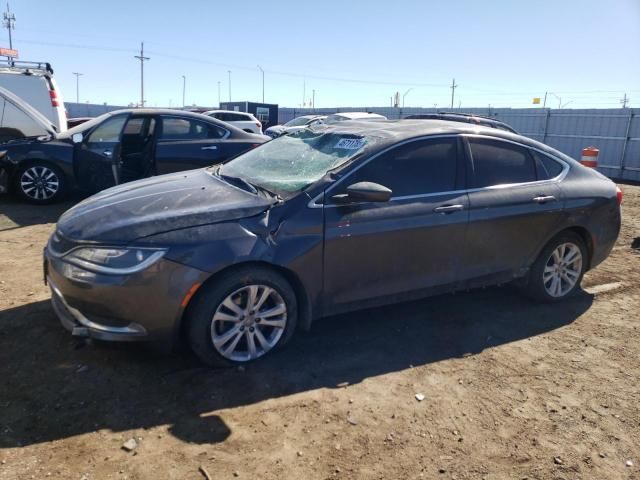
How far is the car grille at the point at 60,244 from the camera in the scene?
10.5ft

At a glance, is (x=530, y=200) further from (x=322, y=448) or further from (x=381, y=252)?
(x=322, y=448)

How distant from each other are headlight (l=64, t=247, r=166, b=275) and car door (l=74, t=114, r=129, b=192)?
4629 millimetres

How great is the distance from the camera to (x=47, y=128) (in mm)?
8664

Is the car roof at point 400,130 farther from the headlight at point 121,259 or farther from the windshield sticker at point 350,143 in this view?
the headlight at point 121,259

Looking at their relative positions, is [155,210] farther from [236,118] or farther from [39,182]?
[236,118]

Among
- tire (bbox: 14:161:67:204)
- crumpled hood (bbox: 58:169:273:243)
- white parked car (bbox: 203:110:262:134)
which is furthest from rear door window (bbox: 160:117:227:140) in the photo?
white parked car (bbox: 203:110:262:134)

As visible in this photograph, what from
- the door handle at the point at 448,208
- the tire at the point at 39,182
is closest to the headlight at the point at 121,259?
the door handle at the point at 448,208

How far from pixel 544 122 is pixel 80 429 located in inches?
770

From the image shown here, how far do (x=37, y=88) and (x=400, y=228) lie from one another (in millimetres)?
10238

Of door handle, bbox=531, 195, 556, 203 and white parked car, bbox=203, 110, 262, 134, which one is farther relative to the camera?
white parked car, bbox=203, 110, 262, 134

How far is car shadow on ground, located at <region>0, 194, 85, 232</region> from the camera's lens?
692 cm

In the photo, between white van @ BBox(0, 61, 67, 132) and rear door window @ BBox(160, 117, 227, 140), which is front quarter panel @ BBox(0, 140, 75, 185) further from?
white van @ BBox(0, 61, 67, 132)

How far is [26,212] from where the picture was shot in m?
7.57

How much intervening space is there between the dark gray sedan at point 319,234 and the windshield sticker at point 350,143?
0.02 m
